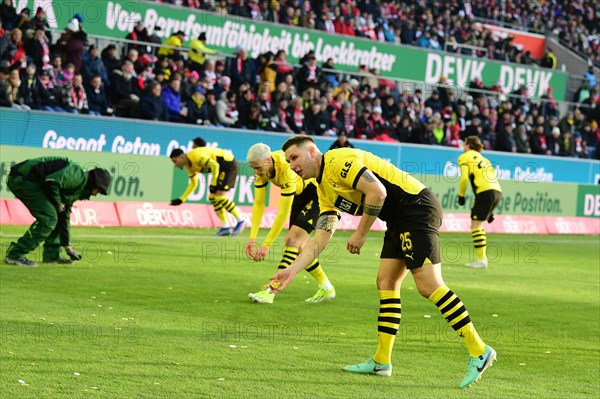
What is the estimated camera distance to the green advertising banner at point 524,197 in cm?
2959

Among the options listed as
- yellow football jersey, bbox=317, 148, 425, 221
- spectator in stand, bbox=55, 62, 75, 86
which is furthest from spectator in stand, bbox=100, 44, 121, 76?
yellow football jersey, bbox=317, 148, 425, 221

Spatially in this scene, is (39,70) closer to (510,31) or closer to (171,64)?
(171,64)

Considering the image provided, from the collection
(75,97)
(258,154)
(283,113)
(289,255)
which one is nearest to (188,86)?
(283,113)

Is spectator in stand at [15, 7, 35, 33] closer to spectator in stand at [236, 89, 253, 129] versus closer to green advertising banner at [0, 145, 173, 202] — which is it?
green advertising banner at [0, 145, 173, 202]

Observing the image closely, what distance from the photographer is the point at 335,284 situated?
50.9 feet

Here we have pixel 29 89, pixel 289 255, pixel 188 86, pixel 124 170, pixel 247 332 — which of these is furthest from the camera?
pixel 188 86

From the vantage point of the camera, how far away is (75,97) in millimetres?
23547

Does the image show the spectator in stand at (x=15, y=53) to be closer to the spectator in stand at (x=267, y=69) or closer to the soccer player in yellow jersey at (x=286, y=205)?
the spectator in stand at (x=267, y=69)

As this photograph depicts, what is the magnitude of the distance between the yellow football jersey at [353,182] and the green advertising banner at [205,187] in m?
15.3

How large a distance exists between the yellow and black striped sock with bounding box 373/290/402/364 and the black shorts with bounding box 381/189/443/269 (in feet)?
1.41

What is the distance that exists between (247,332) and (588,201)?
2591 centimetres

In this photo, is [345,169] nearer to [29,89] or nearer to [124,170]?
[124,170]

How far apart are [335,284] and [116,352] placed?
6.84 metres

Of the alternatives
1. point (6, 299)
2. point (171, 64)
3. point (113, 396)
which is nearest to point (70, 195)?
point (6, 299)
